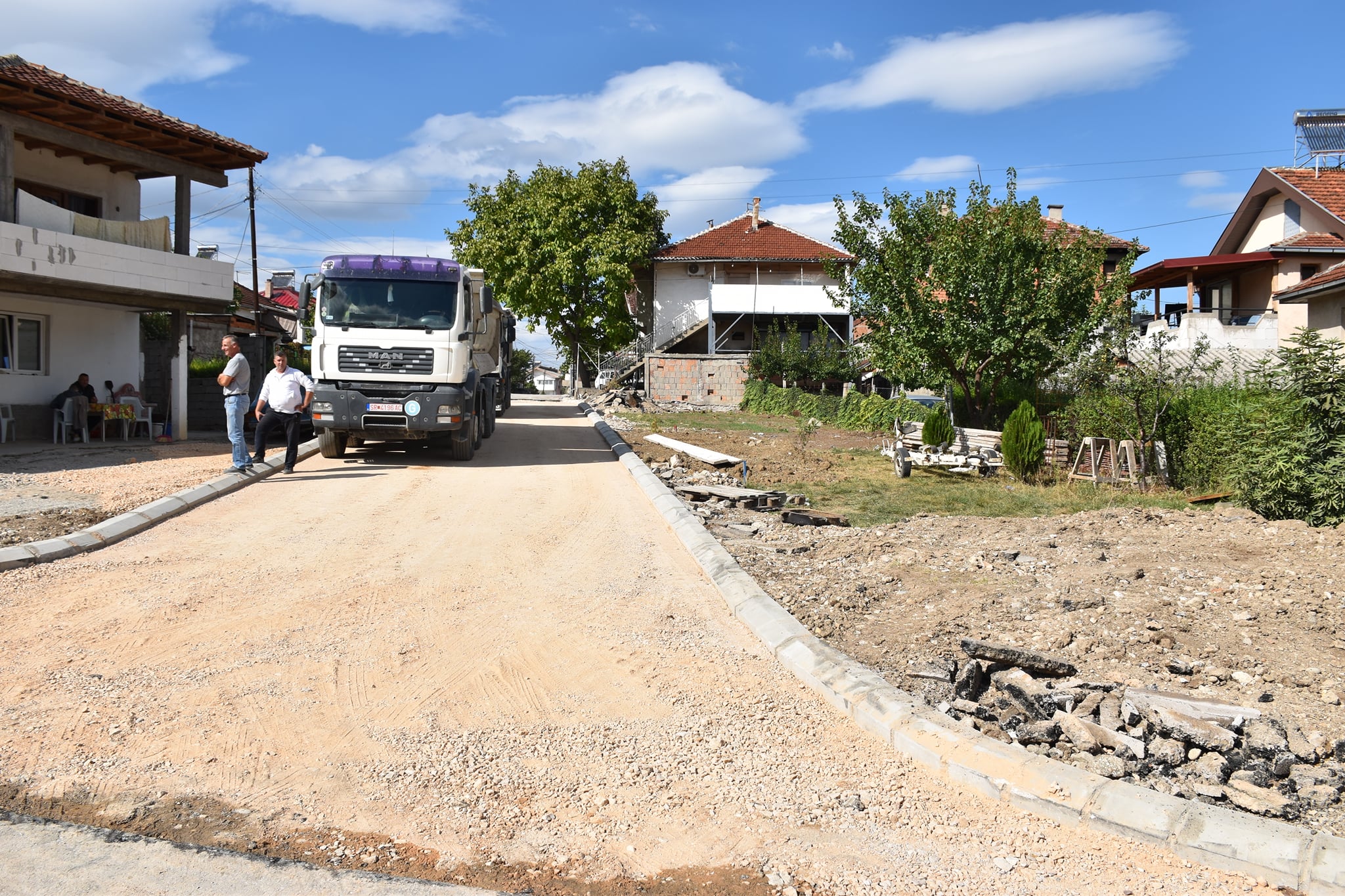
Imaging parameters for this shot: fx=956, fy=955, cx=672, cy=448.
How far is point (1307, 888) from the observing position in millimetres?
3213

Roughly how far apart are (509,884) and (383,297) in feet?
42.5

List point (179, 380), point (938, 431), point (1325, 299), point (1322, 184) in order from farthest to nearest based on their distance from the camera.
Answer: point (1322, 184), point (179, 380), point (938, 431), point (1325, 299)

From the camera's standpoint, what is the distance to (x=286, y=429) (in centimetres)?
1330

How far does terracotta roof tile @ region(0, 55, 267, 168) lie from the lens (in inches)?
610

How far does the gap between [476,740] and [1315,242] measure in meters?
28.6

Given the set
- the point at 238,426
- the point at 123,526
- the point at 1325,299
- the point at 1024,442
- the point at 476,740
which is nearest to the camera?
the point at 476,740

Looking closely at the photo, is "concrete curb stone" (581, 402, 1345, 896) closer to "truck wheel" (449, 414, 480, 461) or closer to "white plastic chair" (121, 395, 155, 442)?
"truck wheel" (449, 414, 480, 461)

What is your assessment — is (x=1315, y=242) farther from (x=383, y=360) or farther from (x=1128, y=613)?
(x=1128, y=613)

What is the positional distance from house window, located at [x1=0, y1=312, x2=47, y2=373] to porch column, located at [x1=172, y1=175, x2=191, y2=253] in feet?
9.60

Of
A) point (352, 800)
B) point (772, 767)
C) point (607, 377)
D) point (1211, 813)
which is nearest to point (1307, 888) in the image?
point (1211, 813)

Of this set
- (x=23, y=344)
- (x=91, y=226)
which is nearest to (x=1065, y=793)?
(x=91, y=226)

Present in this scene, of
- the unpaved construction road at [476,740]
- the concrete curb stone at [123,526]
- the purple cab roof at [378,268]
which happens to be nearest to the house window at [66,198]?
the purple cab roof at [378,268]

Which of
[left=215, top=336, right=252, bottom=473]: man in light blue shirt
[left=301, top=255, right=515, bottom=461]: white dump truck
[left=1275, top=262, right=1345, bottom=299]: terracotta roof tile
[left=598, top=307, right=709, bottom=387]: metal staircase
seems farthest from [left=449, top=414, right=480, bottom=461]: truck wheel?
[left=598, top=307, right=709, bottom=387]: metal staircase

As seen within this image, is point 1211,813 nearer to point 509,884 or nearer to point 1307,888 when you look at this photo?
point 1307,888
